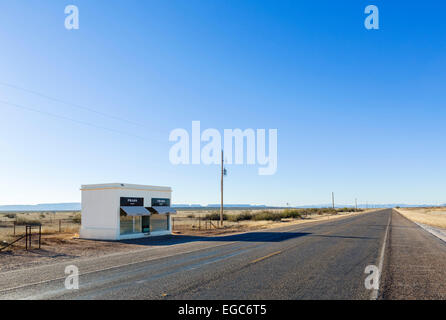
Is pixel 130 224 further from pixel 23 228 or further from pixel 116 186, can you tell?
pixel 23 228

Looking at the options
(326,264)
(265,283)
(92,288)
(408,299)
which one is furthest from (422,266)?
(92,288)

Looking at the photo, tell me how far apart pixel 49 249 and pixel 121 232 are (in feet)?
21.9

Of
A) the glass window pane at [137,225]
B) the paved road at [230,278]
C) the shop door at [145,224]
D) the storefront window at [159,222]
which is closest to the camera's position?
the paved road at [230,278]

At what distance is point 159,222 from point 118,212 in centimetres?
492

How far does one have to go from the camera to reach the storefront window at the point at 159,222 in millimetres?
28728

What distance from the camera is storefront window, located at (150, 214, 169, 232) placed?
94.3 ft

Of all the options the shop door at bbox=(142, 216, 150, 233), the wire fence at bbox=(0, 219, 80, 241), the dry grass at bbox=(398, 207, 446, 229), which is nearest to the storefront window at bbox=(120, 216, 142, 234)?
the shop door at bbox=(142, 216, 150, 233)

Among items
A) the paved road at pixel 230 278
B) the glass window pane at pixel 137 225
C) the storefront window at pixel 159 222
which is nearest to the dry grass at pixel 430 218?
the storefront window at pixel 159 222

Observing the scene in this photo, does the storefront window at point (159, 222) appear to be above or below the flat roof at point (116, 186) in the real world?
below

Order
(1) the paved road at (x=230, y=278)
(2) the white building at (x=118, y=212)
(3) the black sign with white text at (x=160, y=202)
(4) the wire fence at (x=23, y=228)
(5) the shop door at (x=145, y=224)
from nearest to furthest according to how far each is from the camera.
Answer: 1. (1) the paved road at (x=230, y=278)
2. (2) the white building at (x=118, y=212)
3. (4) the wire fence at (x=23, y=228)
4. (5) the shop door at (x=145, y=224)
5. (3) the black sign with white text at (x=160, y=202)

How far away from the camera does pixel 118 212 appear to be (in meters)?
25.4

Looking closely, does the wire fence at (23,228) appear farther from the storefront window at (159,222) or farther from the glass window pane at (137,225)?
the storefront window at (159,222)

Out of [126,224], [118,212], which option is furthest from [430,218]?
[118,212]
